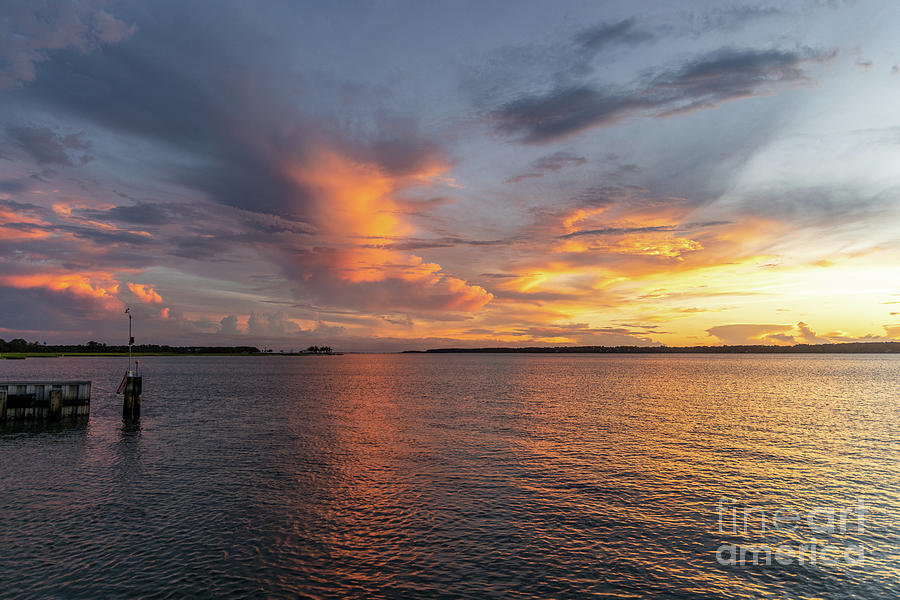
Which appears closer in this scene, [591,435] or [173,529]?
[173,529]

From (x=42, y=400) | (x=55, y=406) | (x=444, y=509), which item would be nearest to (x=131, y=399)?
(x=55, y=406)

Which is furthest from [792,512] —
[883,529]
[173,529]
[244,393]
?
[244,393]

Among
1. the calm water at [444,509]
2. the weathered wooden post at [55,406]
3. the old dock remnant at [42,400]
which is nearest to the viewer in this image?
the calm water at [444,509]

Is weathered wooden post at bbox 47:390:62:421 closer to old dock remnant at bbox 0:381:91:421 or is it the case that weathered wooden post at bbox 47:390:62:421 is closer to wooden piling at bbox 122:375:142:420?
old dock remnant at bbox 0:381:91:421

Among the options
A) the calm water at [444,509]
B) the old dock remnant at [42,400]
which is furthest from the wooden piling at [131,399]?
the old dock remnant at [42,400]

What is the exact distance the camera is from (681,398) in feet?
261

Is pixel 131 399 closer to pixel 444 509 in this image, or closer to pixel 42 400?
pixel 42 400

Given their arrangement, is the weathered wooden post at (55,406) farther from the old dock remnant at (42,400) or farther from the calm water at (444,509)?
the calm water at (444,509)

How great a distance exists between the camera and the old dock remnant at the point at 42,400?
49812 millimetres

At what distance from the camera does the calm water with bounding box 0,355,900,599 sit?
682 inches

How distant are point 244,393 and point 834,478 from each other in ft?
275

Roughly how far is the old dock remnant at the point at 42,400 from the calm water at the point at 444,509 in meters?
5.18

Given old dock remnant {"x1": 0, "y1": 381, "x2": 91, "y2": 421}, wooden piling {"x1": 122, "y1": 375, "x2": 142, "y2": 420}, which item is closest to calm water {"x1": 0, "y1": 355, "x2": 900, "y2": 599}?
wooden piling {"x1": 122, "y1": 375, "x2": 142, "y2": 420}

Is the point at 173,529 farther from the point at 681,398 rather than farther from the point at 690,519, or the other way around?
the point at 681,398
